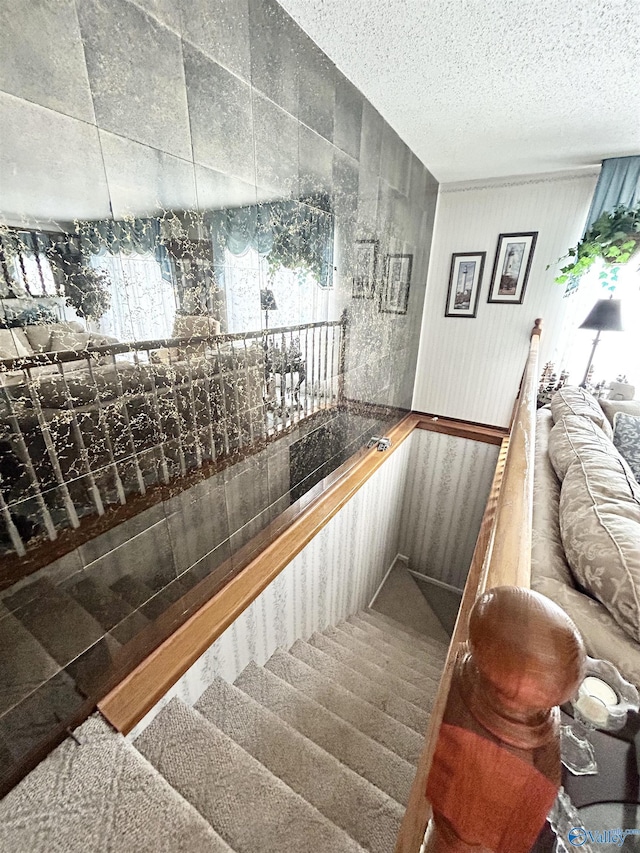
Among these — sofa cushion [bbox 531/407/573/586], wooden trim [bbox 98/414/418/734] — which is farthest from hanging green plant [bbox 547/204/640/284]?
wooden trim [bbox 98/414/418/734]

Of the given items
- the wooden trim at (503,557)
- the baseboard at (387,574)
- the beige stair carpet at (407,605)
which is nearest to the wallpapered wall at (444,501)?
the baseboard at (387,574)

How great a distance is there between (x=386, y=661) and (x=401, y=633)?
90cm

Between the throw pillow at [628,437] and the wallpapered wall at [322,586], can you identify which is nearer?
the wallpapered wall at [322,586]

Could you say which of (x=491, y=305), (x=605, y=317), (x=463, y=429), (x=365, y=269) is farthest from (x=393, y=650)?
(x=491, y=305)

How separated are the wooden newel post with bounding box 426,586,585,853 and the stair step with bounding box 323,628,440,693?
6.17 feet

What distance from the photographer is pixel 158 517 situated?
3.89ft

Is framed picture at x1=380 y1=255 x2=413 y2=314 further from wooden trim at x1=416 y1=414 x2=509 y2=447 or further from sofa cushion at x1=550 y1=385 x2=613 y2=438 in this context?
sofa cushion at x1=550 y1=385 x2=613 y2=438

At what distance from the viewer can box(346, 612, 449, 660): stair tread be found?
258cm

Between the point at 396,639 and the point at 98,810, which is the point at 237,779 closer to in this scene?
the point at 98,810

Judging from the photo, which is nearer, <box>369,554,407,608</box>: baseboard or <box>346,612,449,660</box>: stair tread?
<box>346,612,449,660</box>: stair tread

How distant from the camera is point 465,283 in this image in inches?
143

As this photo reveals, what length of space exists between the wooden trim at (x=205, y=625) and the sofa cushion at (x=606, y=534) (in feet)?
3.84

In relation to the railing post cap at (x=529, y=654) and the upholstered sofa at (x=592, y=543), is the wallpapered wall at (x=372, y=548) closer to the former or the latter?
the upholstered sofa at (x=592, y=543)

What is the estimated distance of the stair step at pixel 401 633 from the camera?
2799 mm
